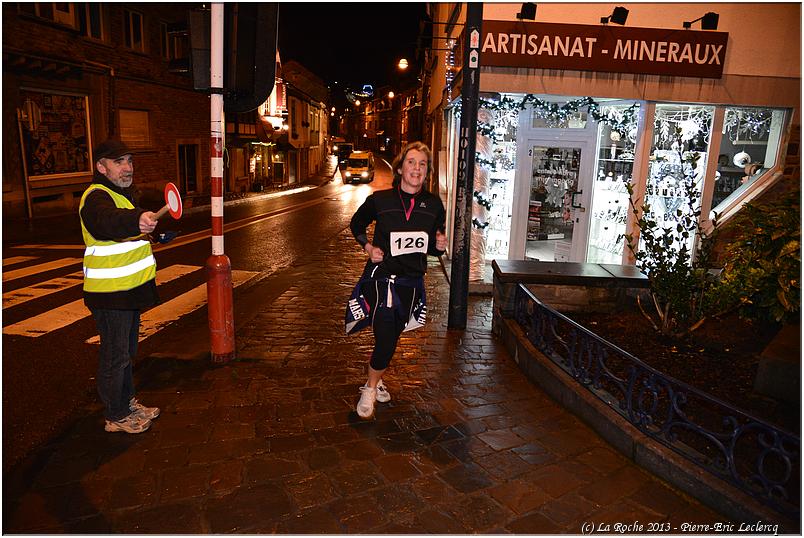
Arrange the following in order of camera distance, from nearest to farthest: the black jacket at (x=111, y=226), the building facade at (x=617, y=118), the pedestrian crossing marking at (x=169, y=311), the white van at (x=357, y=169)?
the black jacket at (x=111, y=226), the pedestrian crossing marking at (x=169, y=311), the building facade at (x=617, y=118), the white van at (x=357, y=169)

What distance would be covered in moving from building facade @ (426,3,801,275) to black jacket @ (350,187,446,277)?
4187mm

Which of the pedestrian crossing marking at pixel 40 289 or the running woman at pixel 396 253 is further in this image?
the pedestrian crossing marking at pixel 40 289

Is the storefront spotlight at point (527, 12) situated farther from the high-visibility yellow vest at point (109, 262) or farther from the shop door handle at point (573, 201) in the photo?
the high-visibility yellow vest at point (109, 262)

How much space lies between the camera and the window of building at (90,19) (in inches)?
635

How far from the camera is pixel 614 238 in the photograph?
9039mm

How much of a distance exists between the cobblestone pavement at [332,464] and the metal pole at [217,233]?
308mm

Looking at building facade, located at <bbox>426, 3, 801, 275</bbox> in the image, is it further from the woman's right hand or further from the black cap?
the black cap

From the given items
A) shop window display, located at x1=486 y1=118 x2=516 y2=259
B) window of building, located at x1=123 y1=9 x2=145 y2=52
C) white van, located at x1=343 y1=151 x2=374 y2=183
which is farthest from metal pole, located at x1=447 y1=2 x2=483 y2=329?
white van, located at x1=343 y1=151 x2=374 y2=183

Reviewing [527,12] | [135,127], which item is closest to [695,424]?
[527,12]

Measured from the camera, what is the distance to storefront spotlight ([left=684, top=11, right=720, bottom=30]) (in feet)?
24.5

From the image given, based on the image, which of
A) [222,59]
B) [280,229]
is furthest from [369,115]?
[222,59]

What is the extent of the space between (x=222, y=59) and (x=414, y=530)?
3950 millimetres

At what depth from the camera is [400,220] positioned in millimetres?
3949

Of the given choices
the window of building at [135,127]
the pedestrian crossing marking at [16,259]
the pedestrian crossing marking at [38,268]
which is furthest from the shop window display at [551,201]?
the window of building at [135,127]
